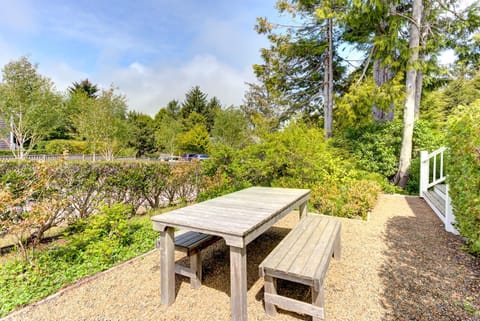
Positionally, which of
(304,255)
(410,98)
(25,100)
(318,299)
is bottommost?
(318,299)

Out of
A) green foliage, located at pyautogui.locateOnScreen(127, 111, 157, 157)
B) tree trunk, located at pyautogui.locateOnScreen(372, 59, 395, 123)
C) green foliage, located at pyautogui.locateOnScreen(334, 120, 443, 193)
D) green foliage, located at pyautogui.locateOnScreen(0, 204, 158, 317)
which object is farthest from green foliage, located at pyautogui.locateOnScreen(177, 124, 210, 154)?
green foliage, located at pyautogui.locateOnScreen(0, 204, 158, 317)

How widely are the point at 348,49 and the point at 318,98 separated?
2532 millimetres

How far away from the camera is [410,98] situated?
739 cm

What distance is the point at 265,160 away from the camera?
618 centimetres

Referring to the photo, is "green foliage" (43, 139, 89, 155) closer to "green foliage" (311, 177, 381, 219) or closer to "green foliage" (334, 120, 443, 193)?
"green foliage" (311, 177, 381, 219)

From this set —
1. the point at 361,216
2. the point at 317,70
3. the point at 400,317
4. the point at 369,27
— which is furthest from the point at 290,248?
the point at 317,70

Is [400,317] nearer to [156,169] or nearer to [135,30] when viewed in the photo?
[156,169]

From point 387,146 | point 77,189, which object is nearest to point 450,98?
point 387,146

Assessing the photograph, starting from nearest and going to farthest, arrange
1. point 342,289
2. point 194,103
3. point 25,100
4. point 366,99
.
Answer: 1. point 342,289
2. point 366,99
3. point 25,100
4. point 194,103

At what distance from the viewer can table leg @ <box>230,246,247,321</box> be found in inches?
68.9

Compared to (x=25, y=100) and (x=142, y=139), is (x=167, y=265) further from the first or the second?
(x=142, y=139)

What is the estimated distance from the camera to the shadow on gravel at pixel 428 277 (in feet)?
6.36

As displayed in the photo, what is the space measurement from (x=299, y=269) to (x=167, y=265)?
1.21m

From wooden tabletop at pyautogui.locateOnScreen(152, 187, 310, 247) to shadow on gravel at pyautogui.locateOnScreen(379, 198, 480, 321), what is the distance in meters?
1.29
